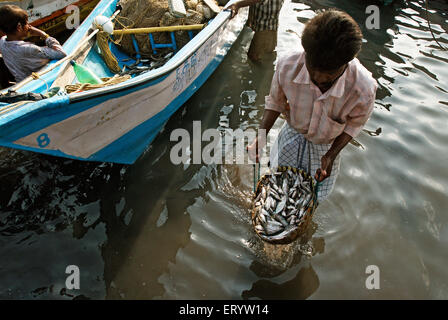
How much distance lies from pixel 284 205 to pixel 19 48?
367cm

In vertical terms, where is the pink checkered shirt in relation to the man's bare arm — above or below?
above

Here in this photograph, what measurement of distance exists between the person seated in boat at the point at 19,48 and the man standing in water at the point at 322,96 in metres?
3.06

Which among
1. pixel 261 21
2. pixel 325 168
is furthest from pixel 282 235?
pixel 261 21

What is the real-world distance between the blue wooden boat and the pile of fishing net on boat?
20.6 inches

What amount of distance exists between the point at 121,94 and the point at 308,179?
2.03 metres

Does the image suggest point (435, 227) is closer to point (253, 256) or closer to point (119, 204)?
point (253, 256)

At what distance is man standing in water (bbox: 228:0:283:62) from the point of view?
531cm

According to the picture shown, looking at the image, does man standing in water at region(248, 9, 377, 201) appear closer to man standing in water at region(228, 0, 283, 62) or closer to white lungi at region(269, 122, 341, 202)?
white lungi at region(269, 122, 341, 202)

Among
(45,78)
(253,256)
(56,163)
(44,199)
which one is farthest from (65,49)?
(253,256)

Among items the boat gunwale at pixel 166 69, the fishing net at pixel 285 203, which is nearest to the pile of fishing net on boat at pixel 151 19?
the boat gunwale at pixel 166 69

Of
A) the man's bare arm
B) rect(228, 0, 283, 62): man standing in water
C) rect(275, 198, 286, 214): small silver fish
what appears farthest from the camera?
rect(228, 0, 283, 62): man standing in water

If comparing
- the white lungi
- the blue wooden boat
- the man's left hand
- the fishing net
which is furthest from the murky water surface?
the man's left hand

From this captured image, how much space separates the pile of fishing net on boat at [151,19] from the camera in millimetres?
5344

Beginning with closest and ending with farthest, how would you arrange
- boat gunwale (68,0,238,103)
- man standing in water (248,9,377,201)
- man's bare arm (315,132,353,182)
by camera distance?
1. man standing in water (248,9,377,201)
2. man's bare arm (315,132,353,182)
3. boat gunwale (68,0,238,103)
